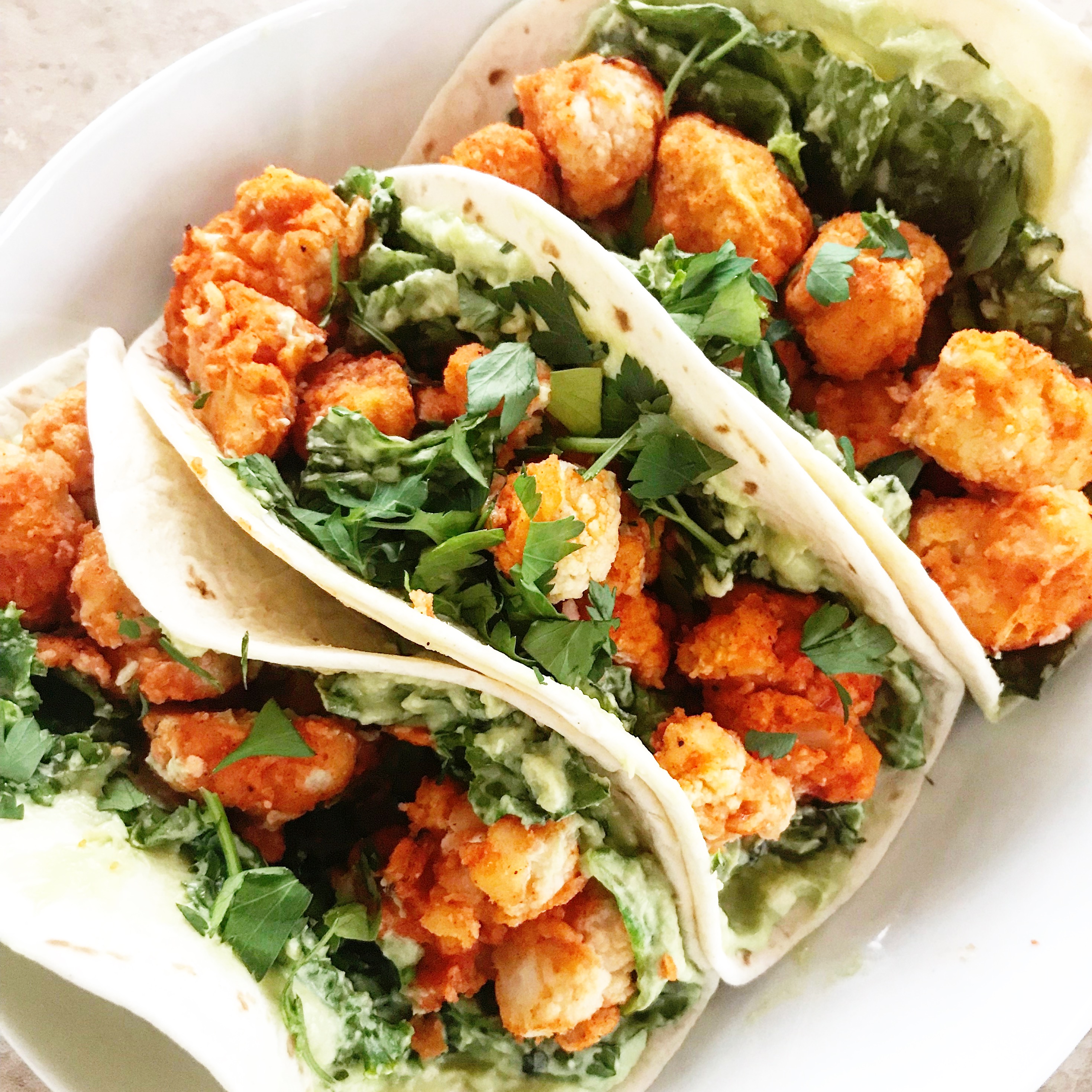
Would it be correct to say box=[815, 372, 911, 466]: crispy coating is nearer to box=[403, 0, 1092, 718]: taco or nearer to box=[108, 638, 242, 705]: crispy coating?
box=[403, 0, 1092, 718]: taco

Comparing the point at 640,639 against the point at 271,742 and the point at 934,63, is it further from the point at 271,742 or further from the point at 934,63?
the point at 934,63

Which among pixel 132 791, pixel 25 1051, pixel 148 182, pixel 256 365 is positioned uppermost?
pixel 148 182

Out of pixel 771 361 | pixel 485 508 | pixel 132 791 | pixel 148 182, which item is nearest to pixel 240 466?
pixel 485 508

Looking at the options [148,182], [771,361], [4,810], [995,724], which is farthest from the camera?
[148,182]

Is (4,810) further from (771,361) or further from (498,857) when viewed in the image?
(771,361)

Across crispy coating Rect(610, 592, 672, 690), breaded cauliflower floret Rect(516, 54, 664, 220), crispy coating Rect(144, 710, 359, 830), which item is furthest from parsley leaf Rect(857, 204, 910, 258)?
crispy coating Rect(144, 710, 359, 830)

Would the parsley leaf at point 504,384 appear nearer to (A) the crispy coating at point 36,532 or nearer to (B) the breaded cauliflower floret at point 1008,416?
(B) the breaded cauliflower floret at point 1008,416

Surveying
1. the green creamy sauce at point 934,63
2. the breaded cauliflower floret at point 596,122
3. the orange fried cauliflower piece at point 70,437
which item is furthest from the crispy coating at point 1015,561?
the orange fried cauliflower piece at point 70,437

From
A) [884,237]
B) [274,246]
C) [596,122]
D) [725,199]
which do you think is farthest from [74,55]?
[884,237]
